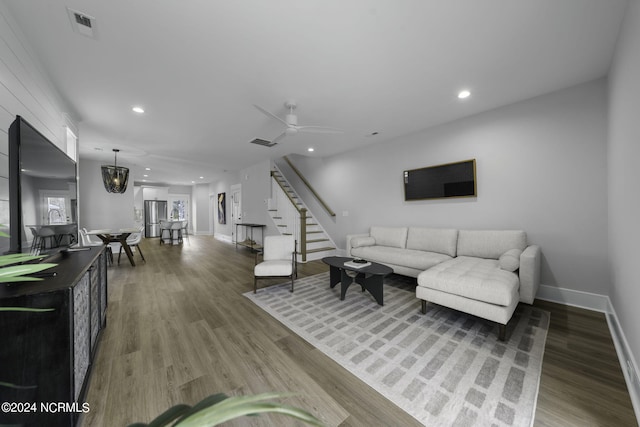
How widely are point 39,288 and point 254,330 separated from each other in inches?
64.7

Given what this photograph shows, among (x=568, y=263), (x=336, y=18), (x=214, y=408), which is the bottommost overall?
(x=568, y=263)

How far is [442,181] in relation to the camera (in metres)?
4.05

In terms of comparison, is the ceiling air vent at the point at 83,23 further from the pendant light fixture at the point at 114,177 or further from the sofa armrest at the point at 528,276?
the sofa armrest at the point at 528,276

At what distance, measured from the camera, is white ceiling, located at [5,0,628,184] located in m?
1.76

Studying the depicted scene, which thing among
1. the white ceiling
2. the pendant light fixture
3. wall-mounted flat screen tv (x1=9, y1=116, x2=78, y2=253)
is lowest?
wall-mounted flat screen tv (x1=9, y1=116, x2=78, y2=253)

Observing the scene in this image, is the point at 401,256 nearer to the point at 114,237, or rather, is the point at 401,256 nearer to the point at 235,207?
the point at 114,237

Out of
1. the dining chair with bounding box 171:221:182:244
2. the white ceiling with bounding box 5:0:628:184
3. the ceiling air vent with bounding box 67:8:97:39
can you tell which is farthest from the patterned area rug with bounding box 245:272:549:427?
the dining chair with bounding box 171:221:182:244

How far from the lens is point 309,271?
15.0 feet

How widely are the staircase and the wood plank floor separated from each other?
2.55 metres

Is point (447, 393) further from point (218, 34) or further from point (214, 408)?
point (218, 34)

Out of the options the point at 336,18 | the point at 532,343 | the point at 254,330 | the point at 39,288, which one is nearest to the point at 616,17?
the point at 336,18

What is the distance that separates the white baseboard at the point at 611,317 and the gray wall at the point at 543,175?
98mm

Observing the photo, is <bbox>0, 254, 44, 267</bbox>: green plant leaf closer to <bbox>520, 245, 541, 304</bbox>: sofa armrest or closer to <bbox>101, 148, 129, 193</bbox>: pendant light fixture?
<bbox>520, 245, 541, 304</bbox>: sofa armrest

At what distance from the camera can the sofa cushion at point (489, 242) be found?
124 inches
